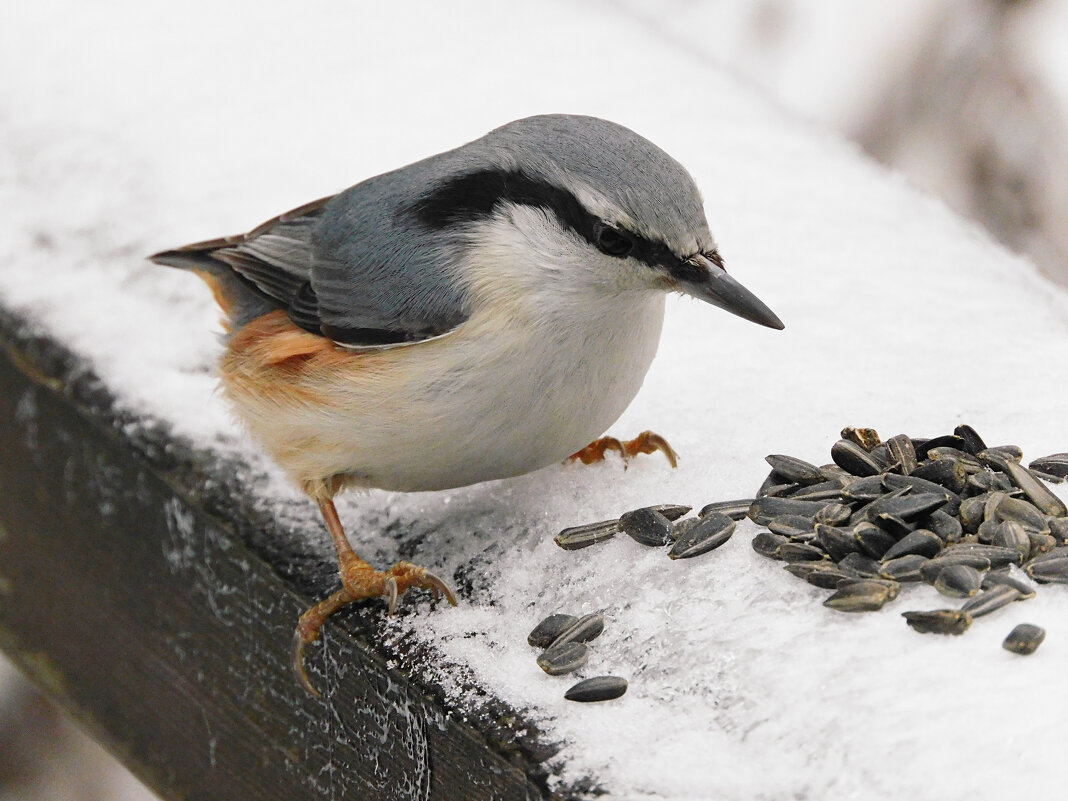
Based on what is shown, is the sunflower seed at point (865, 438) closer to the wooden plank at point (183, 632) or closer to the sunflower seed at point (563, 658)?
the sunflower seed at point (563, 658)

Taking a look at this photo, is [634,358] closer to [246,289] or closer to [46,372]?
[246,289]

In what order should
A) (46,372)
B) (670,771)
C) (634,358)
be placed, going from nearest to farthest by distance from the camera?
(670,771) < (634,358) < (46,372)

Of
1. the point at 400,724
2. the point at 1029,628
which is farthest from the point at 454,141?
the point at 1029,628

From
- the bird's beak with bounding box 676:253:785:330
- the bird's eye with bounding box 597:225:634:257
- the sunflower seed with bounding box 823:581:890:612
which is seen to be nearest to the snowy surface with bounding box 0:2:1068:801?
the sunflower seed with bounding box 823:581:890:612

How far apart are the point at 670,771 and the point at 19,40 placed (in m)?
3.39

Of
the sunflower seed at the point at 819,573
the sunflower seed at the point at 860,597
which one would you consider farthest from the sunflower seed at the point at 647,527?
the sunflower seed at the point at 860,597

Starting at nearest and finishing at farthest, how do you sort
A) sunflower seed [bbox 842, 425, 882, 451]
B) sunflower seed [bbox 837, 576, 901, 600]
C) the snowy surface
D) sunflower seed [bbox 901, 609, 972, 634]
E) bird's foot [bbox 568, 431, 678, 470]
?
the snowy surface → sunflower seed [bbox 901, 609, 972, 634] → sunflower seed [bbox 837, 576, 901, 600] → sunflower seed [bbox 842, 425, 882, 451] → bird's foot [bbox 568, 431, 678, 470]

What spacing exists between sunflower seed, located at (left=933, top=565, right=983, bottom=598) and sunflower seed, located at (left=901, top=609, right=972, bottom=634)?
0.21 feet

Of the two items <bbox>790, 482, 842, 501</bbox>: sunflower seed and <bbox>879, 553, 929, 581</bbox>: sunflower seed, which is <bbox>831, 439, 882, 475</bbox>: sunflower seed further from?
<bbox>879, 553, 929, 581</bbox>: sunflower seed

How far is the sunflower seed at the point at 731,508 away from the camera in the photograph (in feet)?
7.26

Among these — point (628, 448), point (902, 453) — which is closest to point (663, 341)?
point (628, 448)

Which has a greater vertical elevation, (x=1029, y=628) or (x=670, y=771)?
(x=1029, y=628)

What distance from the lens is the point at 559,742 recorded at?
5.72 ft

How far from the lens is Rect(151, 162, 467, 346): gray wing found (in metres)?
2.31
